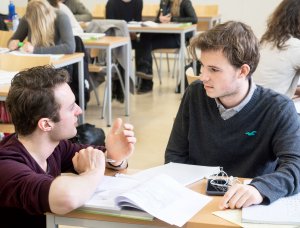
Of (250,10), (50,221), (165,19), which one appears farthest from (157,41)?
(50,221)

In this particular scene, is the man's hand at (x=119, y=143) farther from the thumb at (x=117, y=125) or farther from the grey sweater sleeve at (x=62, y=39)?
the grey sweater sleeve at (x=62, y=39)

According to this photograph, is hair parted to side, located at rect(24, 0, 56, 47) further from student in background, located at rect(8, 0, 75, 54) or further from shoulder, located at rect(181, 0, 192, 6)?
shoulder, located at rect(181, 0, 192, 6)

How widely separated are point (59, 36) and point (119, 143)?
255 cm

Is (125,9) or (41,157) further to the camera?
(125,9)

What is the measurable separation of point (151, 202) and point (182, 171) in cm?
34

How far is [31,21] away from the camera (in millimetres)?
4059

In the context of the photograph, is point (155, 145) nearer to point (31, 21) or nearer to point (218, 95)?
point (31, 21)

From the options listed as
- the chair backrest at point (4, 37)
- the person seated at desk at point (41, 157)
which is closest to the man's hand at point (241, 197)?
the person seated at desk at point (41, 157)

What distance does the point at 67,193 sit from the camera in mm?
1307

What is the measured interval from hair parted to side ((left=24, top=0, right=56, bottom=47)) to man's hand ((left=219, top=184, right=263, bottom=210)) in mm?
2891

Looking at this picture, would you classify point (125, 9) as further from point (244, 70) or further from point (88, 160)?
point (88, 160)

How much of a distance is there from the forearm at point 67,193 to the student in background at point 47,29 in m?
2.68

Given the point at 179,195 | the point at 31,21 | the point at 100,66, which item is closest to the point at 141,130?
the point at 100,66

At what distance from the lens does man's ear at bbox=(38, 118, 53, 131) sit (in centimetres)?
151
